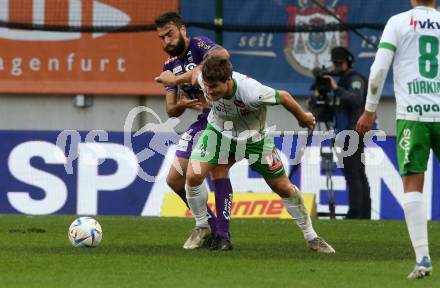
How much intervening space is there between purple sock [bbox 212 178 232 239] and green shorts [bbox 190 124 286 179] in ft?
0.85

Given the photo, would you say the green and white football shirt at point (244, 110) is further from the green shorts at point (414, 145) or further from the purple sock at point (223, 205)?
the green shorts at point (414, 145)

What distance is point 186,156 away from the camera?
444 inches

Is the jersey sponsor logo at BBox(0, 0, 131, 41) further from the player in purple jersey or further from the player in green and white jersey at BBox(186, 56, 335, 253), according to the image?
the player in green and white jersey at BBox(186, 56, 335, 253)

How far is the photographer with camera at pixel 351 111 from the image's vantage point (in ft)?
51.7

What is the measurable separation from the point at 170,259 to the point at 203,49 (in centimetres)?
210

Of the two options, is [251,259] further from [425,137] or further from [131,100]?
[131,100]

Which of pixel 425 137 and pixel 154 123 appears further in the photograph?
pixel 154 123

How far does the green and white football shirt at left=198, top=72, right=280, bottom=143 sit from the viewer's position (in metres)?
9.97

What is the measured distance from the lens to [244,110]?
10.2m

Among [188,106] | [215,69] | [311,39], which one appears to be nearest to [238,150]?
[188,106]

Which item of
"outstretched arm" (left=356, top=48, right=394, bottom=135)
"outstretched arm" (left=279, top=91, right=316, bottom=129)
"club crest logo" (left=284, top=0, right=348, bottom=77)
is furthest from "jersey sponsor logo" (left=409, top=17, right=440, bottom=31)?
"club crest logo" (left=284, top=0, right=348, bottom=77)

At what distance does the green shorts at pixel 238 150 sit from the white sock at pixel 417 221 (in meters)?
2.04

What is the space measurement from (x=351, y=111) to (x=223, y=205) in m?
5.54

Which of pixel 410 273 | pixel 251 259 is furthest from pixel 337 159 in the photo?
pixel 410 273
